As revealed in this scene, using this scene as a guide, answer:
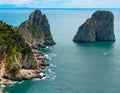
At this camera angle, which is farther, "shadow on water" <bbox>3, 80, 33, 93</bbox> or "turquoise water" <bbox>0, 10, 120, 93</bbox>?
"turquoise water" <bbox>0, 10, 120, 93</bbox>

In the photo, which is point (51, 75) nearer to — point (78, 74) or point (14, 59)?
point (78, 74)

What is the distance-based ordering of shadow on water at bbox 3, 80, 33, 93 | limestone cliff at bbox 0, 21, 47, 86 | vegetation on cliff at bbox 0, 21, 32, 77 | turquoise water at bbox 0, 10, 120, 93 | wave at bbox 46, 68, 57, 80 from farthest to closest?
wave at bbox 46, 68, 57, 80 → vegetation on cliff at bbox 0, 21, 32, 77 → limestone cliff at bbox 0, 21, 47, 86 → turquoise water at bbox 0, 10, 120, 93 → shadow on water at bbox 3, 80, 33, 93

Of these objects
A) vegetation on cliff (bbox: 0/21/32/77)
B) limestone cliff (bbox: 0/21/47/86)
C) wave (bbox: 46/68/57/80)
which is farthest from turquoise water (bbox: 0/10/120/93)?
vegetation on cliff (bbox: 0/21/32/77)

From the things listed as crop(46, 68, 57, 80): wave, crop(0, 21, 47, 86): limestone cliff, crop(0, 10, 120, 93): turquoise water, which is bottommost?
crop(0, 10, 120, 93): turquoise water

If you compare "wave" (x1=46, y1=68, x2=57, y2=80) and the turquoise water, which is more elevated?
"wave" (x1=46, y1=68, x2=57, y2=80)

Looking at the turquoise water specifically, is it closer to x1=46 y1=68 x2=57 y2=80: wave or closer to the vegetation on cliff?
x1=46 y1=68 x2=57 y2=80: wave

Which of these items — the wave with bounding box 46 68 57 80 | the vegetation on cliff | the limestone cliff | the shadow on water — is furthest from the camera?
the wave with bounding box 46 68 57 80

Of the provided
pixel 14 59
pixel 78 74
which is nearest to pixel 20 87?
pixel 14 59

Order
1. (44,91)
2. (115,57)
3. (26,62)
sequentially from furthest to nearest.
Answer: (115,57), (26,62), (44,91)

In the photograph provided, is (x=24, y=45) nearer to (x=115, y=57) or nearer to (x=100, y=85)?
(x=100, y=85)

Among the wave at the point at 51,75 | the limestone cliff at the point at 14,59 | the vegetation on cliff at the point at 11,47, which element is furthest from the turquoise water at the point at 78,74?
the vegetation on cliff at the point at 11,47

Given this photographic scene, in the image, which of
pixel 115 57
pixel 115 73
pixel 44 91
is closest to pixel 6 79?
pixel 44 91
